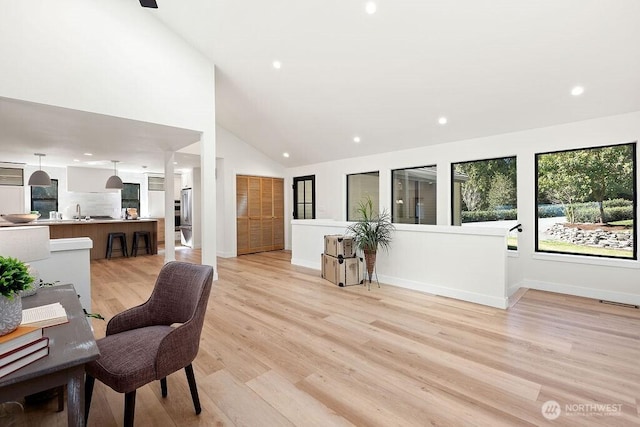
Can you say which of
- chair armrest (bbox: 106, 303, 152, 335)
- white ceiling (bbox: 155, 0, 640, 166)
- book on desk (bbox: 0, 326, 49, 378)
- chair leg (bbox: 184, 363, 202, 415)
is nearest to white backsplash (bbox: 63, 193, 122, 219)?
white ceiling (bbox: 155, 0, 640, 166)

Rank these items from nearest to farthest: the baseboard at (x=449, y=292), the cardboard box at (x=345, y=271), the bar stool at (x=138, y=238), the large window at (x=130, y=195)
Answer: the baseboard at (x=449, y=292) < the cardboard box at (x=345, y=271) < the bar stool at (x=138, y=238) < the large window at (x=130, y=195)

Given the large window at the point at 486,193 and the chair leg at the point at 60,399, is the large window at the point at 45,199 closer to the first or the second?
the chair leg at the point at 60,399

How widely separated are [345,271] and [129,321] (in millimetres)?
3122

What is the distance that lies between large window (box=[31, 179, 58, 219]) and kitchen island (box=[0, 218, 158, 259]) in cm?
188

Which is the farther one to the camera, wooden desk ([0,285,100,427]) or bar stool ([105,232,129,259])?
bar stool ([105,232,129,259])

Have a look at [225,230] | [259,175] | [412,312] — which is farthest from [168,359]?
[259,175]

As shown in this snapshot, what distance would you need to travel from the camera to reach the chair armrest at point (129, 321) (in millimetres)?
1880

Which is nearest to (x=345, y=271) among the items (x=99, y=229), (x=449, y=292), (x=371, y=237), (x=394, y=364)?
(x=371, y=237)

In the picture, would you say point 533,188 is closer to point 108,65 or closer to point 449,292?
point 449,292

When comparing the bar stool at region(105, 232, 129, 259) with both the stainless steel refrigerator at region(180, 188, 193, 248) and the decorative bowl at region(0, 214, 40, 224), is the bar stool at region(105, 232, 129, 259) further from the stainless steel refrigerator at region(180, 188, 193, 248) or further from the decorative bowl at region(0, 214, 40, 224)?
the decorative bowl at region(0, 214, 40, 224)

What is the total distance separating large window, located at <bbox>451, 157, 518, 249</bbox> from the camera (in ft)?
15.9

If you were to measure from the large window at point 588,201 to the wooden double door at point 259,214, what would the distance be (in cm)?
597

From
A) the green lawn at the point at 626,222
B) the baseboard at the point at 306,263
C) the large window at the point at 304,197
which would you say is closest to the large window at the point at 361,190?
the large window at the point at 304,197

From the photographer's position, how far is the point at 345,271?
460cm
